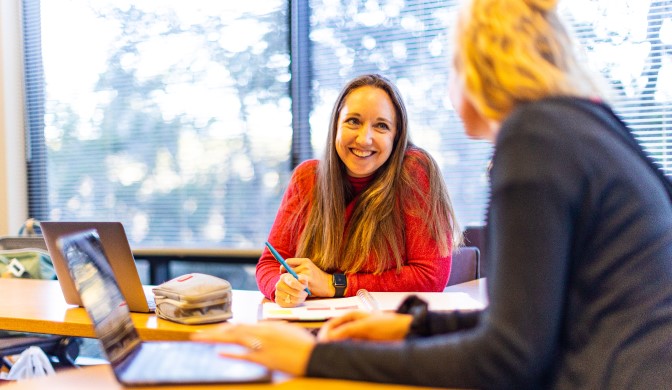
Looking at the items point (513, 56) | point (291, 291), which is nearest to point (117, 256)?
point (291, 291)

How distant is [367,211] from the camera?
2018 millimetres

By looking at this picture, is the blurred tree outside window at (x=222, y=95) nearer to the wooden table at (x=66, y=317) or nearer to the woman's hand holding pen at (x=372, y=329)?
the wooden table at (x=66, y=317)

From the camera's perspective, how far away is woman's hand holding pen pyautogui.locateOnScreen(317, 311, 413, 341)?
1.04m

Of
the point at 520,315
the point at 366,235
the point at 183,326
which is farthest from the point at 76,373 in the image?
the point at 366,235

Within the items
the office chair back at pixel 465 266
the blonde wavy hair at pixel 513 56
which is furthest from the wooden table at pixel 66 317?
the blonde wavy hair at pixel 513 56

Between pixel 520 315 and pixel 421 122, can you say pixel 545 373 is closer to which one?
pixel 520 315

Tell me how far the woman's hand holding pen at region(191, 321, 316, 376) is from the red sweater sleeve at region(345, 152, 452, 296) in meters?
0.90

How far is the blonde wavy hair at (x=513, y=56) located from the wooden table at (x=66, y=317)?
2.98 feet

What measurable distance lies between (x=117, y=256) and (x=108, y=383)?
73 cm

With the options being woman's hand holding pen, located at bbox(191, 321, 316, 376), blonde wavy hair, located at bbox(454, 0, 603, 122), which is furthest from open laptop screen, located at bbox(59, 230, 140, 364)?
blonde wavy hair, located at bbox(454, 0, 603, 122)

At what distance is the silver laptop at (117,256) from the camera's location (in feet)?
5.40

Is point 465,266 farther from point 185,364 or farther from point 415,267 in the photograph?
point 185,364

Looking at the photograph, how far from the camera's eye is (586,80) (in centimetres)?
97

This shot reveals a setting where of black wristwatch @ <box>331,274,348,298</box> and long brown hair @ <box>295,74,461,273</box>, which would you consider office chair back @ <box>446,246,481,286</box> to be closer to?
long brown hair @ <box>295,74,461,273</box>
